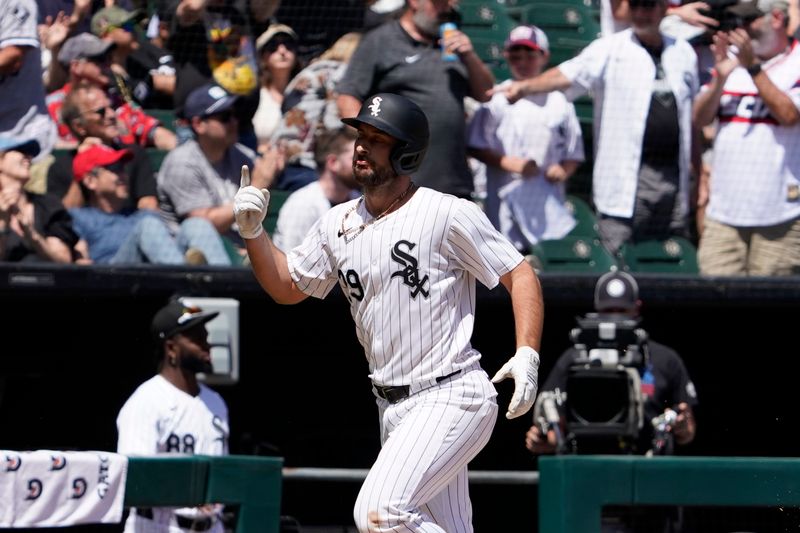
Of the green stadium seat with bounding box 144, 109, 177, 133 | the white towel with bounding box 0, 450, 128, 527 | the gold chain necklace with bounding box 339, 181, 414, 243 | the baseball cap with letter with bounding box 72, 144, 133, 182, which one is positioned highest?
the gold chain necklace with bounding box 339, 181, 414, 243

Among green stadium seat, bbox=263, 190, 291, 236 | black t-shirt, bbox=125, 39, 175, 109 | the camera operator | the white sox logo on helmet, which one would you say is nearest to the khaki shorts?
the camera operator

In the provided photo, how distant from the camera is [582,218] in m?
7.34

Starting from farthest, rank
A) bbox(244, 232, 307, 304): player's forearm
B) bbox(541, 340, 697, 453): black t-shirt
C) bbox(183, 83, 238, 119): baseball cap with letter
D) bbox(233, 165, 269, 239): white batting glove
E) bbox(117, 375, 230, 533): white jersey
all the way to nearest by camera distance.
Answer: bbox(183, 83, 238, 119): baseball cap with letter
bbox(541, 340, 697, 453): black t-shirt
bbox(117, 375, 230, 533): white jersey
bbox(244, 232, 307, 304): player's forearm
bbox(233, 165, 269, 239): white batting glove

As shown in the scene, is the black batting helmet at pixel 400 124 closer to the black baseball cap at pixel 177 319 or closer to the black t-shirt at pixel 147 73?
the black baseball cap at pixel 177 319

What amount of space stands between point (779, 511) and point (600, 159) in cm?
268

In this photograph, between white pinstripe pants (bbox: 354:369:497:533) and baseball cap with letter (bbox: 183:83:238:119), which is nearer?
white pinstripe pants (bbox: 354:369:497:533)

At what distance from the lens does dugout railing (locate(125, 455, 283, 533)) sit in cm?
469

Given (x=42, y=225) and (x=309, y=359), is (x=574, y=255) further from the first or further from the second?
(x=42, y=225)

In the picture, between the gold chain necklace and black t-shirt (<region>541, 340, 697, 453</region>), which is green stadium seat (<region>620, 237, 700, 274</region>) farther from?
the gold chain necklace

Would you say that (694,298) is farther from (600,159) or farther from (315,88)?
(315,88)

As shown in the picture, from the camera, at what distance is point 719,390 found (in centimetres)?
804

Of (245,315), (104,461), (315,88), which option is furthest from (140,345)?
(104,461)

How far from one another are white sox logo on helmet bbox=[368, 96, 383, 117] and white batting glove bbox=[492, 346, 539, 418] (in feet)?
2.61

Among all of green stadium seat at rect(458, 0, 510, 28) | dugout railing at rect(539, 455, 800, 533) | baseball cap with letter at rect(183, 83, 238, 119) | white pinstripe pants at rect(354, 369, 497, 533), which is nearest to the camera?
white pinstripe pants at rect(354, 369, 497, 533)
